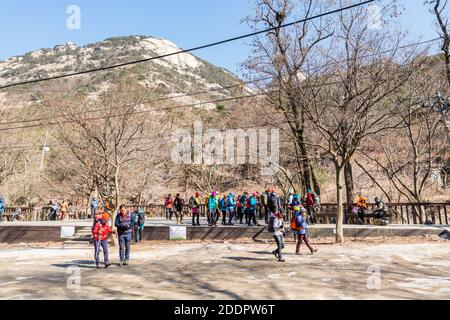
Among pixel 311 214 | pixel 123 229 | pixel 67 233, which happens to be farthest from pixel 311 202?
pixel 67 233

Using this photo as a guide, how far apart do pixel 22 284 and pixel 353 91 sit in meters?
14.9

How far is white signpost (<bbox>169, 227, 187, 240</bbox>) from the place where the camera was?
59.7 feet

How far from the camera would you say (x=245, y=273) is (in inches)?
393

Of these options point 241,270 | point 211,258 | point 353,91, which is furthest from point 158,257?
point 353,91

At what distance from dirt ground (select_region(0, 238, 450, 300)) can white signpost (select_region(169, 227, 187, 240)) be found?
113 inches

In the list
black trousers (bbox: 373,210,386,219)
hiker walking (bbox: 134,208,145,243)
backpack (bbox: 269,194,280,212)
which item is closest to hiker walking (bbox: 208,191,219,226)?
backpack (bbox: 269,194,280,212)

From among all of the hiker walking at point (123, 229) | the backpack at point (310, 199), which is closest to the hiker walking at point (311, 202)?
the backpack at point (310, 199)

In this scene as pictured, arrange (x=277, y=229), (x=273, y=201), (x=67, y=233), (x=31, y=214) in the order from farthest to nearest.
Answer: (x=31, y=214) < (x=67, y=233) < (x=273, y=201) < (x=277, y=229)

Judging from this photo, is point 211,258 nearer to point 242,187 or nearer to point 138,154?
point 138,154

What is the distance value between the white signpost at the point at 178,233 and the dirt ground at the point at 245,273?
2874mm

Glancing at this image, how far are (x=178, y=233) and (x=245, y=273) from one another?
884 centimetres

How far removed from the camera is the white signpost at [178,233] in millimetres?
18183

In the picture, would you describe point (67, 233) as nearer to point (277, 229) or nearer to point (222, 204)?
point (222, 204)

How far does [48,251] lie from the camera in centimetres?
1623
